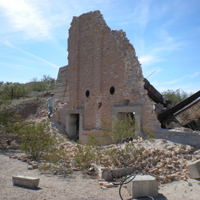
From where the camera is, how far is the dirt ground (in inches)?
148

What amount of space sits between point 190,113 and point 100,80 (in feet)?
13.2

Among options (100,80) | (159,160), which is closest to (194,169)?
(159,160)

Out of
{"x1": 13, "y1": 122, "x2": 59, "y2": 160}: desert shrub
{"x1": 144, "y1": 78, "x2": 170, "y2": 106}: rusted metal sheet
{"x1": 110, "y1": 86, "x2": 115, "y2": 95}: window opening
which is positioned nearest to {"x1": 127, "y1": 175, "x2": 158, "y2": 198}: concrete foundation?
{"x1": 13, "y1": 122, "x2": 59, "y2": 160}: desert shrub

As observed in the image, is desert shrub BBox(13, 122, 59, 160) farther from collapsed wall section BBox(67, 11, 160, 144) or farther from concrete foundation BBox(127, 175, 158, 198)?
concrete foundation BBox(127, 175, 158, 198)

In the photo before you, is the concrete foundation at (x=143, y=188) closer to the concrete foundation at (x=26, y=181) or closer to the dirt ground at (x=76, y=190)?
the dirt ground at (x=76, y=190)

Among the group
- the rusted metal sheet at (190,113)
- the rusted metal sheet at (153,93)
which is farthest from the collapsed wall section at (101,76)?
the rusted metal sheet at (153,93)

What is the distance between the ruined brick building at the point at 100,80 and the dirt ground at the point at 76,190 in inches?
114

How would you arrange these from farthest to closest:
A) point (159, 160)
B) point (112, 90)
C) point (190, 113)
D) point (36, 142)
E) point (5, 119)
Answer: point (112, 90), point (5, 119), point (190, 113), point (36, 142), point (159, 160)

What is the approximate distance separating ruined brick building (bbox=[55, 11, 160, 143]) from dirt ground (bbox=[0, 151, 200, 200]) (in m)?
2.89

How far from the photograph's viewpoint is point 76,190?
13.8 ft

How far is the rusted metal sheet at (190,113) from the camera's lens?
24.2 feet

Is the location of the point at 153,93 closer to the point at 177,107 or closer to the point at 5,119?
the point at 177,107

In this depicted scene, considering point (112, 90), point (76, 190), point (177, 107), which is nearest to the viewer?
point (76, 190)

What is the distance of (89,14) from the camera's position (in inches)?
406
